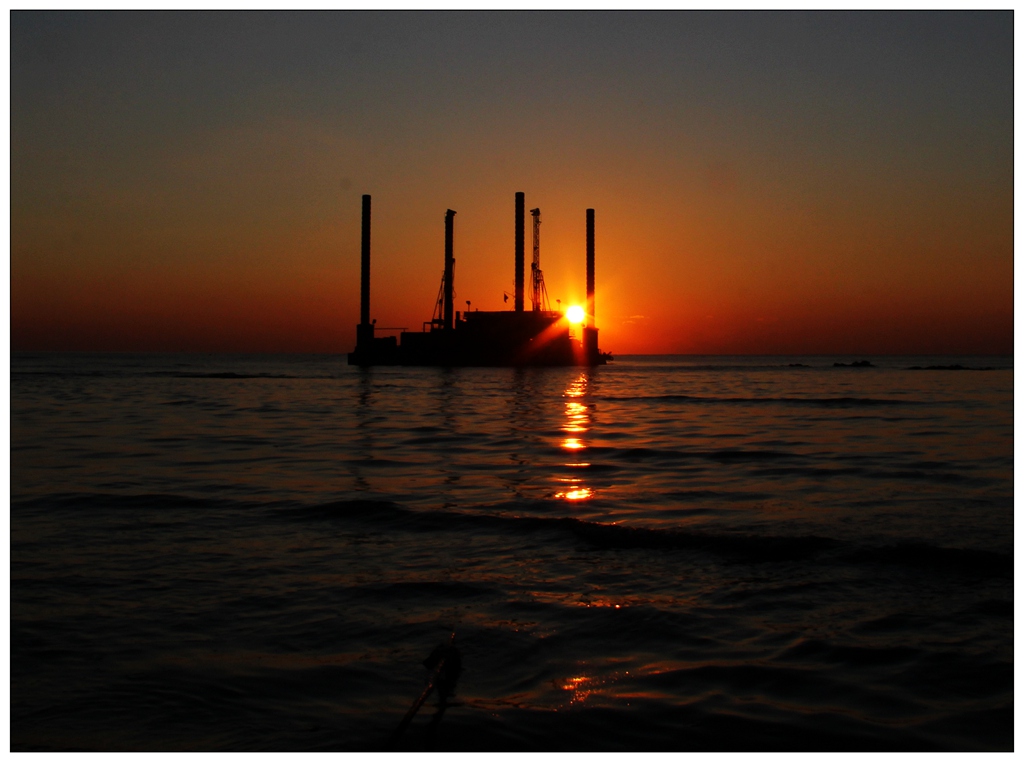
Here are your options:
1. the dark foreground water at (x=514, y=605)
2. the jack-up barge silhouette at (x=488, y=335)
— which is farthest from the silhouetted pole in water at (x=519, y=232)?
the dark foreground water at (x=514, y=605)

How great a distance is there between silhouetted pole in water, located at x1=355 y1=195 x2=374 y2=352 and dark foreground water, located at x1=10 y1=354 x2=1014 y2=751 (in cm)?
7293

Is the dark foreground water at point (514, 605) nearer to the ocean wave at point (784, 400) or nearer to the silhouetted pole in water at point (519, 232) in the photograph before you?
the ocean wave at point (784, 400)

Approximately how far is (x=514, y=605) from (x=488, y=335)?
79.9 metres

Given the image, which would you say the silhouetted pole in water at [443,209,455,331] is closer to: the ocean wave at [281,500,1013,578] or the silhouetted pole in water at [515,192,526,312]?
the silhouetted pole in water at [515,192,526,312]

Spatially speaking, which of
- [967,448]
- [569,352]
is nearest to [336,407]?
[967,448]

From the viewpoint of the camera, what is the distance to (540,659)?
425 cm

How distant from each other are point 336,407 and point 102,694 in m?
24.0

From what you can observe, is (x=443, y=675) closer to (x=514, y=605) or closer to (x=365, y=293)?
(x=514, y=605)

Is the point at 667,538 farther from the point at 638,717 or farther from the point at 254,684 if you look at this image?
the point at 254,684

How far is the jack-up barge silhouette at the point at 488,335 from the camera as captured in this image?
83562 mm

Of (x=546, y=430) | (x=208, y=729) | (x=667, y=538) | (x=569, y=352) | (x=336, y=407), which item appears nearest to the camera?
(x=208, y=729)

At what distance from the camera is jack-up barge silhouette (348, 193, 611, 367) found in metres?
83.6

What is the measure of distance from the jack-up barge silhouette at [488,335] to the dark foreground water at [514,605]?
71.9m

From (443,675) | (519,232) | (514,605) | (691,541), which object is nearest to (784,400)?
(691,541)
